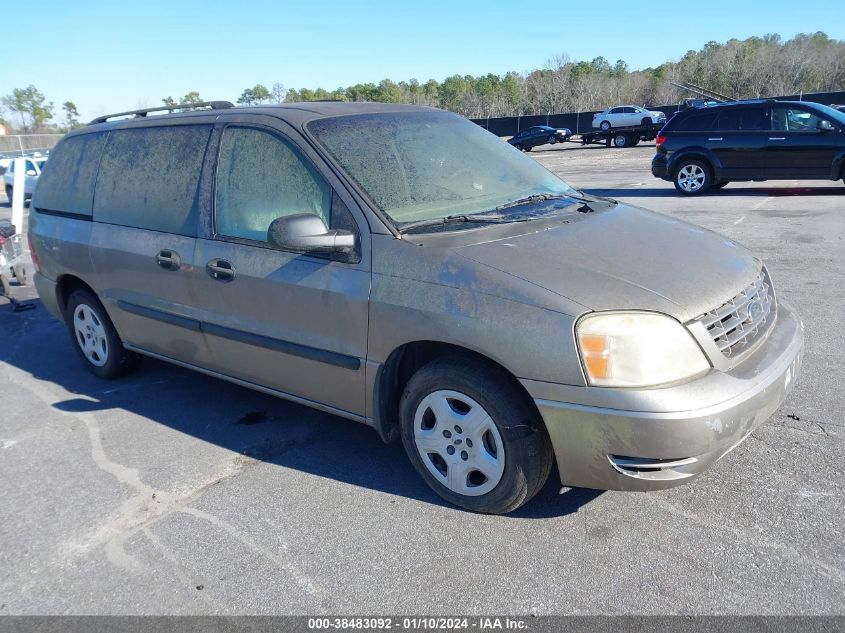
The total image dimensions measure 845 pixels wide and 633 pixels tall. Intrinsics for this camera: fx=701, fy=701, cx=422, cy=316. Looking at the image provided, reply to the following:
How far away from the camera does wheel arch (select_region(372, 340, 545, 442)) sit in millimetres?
3186

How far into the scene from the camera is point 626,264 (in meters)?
3.05

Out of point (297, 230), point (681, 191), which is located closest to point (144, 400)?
point (297, 230)

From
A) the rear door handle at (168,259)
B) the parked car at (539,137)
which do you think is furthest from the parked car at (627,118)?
the rear door handle at (168,259)

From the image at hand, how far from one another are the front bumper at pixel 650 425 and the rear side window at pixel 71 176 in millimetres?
3713

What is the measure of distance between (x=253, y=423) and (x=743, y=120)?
11.8 m

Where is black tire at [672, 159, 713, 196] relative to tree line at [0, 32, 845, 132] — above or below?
below

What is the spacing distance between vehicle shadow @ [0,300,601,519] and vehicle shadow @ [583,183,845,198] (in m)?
9.01

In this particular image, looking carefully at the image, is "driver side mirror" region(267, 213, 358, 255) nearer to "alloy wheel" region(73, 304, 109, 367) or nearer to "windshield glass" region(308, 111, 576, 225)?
"windshield glass" region(308, 111, 576, 225)

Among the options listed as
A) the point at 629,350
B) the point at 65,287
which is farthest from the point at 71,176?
the point at 629,350

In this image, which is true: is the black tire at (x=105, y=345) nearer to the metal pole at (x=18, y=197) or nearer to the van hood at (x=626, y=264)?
the van hood at (x=626, y=264)

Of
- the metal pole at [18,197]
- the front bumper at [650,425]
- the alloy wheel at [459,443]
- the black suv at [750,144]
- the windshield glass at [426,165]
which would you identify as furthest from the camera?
the black suv at [750,144]

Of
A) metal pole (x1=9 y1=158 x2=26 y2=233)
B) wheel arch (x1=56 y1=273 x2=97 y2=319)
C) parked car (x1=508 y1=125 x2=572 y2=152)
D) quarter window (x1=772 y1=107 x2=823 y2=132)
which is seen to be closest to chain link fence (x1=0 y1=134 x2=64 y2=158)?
parked car (x1=508 y1=125 x2=572 y2=152)

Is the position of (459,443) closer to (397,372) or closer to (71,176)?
(397,372)

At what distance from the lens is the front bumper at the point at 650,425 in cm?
264
